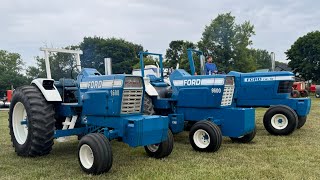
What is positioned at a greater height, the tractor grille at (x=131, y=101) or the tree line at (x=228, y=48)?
the tree line at (x=228, y=48)

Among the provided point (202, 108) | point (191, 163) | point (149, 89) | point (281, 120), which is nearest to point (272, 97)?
point (281, 120)

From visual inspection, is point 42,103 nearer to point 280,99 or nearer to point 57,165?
point 57,165

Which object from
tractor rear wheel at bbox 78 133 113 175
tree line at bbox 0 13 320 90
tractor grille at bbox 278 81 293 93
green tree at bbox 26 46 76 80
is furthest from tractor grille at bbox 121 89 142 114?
tree line at bbox 0 13 320 90

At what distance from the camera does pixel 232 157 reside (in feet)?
20.8

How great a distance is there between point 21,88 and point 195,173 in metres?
3.46

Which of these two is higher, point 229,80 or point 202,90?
point 229,80

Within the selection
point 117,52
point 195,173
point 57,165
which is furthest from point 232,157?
point 117,52

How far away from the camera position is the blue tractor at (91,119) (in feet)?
17.2

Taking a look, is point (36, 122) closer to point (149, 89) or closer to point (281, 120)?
point (149, 89)

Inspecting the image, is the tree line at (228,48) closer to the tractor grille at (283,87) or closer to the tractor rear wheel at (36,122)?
the tractor grille at (283,87)

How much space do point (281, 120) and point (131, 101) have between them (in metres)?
5.11

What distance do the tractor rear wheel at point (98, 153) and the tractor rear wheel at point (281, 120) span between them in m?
5.37

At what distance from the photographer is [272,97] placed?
1028 cm

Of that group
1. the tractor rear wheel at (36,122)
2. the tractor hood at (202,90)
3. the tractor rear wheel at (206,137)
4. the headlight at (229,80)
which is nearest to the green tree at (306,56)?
the headlight at (229,80)
